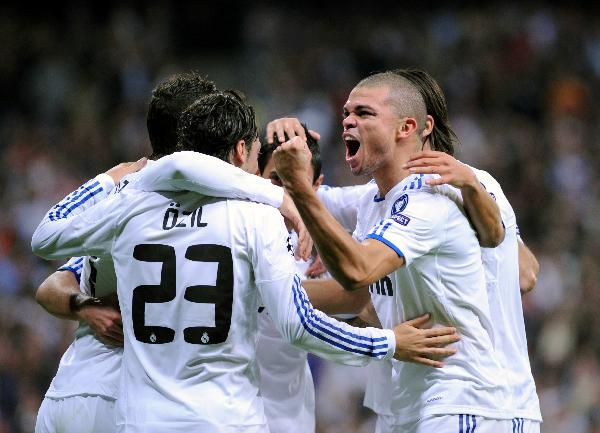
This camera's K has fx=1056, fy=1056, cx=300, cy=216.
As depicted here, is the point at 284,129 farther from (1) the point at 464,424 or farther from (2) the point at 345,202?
(1) the point at 464,424

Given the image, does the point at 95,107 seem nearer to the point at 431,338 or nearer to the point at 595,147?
the point at 595,147

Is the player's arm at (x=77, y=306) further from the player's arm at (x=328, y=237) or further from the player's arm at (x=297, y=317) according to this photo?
Answer: the player's arm at (x=328, y=237)

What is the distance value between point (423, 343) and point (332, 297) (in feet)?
2.93

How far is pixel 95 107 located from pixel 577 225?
261 inches

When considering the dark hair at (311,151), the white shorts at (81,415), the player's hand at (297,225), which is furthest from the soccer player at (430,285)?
the white shorts at (81,415)

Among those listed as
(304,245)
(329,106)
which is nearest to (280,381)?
(304,245)

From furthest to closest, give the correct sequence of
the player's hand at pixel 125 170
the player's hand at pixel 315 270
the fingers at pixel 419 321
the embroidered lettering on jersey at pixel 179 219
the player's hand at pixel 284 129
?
the player's hand at pixel 315 270, the player's hand at pixel 284 129, the player's hand at pixel 125 170, the fingers at pixel 419 321, the embroidered lettering on jersey at pixel 179 219

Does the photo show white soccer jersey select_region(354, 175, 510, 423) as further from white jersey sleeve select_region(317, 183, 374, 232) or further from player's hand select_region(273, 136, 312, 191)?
white jersey sleeve select_region(317, 183, 374, 232)

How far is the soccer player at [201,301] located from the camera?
4.12 m

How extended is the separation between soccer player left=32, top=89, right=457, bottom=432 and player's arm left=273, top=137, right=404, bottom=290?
0.55 feet

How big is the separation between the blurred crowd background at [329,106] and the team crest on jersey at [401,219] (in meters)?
5.49

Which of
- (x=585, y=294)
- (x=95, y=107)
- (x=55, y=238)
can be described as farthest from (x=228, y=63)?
(x=55, y=238)

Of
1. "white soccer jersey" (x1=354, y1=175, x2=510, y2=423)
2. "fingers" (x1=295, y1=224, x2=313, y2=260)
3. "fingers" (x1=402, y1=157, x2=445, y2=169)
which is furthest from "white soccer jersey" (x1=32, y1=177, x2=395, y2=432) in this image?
"fingers" (x1=295, y1=224, x2=313, y2=260)

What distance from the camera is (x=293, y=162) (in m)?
3.96
